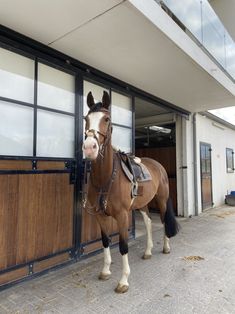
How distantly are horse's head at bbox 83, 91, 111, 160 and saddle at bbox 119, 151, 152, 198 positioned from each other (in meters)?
0.54

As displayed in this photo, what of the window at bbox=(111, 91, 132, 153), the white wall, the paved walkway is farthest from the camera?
the white wall

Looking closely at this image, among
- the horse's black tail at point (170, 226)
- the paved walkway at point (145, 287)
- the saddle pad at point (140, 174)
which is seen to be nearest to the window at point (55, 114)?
the saddle pad at point (140, 174)

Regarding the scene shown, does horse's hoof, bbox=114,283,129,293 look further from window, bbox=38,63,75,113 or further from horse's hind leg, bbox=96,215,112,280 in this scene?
window, bbox=38,63,75,113

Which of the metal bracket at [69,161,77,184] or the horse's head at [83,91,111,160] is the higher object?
the horse's head at [83,91,111,160]

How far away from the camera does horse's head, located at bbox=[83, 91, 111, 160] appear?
1.95 metres

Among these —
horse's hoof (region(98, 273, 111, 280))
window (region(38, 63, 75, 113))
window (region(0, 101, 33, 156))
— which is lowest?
horse's hoof (region(98, 273, 111, 280))

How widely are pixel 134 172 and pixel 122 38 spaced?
1520mm

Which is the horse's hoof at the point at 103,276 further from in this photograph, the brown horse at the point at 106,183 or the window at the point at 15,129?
the window at the point at 15,129

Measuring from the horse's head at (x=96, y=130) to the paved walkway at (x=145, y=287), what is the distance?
4.28 ft

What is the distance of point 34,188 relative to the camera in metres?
2.66

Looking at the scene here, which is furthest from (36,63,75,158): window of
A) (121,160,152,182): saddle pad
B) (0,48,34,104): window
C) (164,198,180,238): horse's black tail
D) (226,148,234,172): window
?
(226,148,234,172): window

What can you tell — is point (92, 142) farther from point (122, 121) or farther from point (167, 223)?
point (122, 121)

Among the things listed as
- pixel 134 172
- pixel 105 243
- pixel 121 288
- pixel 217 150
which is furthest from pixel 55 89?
pixel 217 150

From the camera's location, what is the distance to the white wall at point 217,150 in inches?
269
